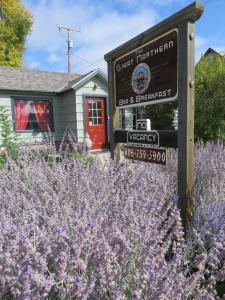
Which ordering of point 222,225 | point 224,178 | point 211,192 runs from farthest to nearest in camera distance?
point 224,178
point 211,192
point 222,225

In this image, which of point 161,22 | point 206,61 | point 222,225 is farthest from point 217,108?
point 222,225

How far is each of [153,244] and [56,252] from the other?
1.81 ft

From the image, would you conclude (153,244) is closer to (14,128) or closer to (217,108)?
(217,108)

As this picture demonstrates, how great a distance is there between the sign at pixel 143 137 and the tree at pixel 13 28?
2022 centimetres

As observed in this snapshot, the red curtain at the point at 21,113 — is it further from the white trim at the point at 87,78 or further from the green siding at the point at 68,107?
the white trim at the point at 87,78

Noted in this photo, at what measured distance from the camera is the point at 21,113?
33.2 ft

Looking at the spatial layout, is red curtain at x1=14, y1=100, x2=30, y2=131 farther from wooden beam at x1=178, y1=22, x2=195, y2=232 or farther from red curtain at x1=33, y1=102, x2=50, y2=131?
wooden beam at x1=178, y1=22, x2=195, y2=232

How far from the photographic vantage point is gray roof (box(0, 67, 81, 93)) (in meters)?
9.95

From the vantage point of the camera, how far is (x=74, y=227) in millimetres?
1546

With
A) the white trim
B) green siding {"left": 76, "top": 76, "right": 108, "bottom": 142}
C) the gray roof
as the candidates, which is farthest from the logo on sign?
the gray roof

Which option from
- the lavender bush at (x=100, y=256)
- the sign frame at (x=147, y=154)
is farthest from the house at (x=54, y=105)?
the lavender bush at (x=100, y=256)

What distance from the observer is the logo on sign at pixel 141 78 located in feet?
9.96

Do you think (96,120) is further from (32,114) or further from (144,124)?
(144,124)

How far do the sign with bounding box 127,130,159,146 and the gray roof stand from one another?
7.47m
